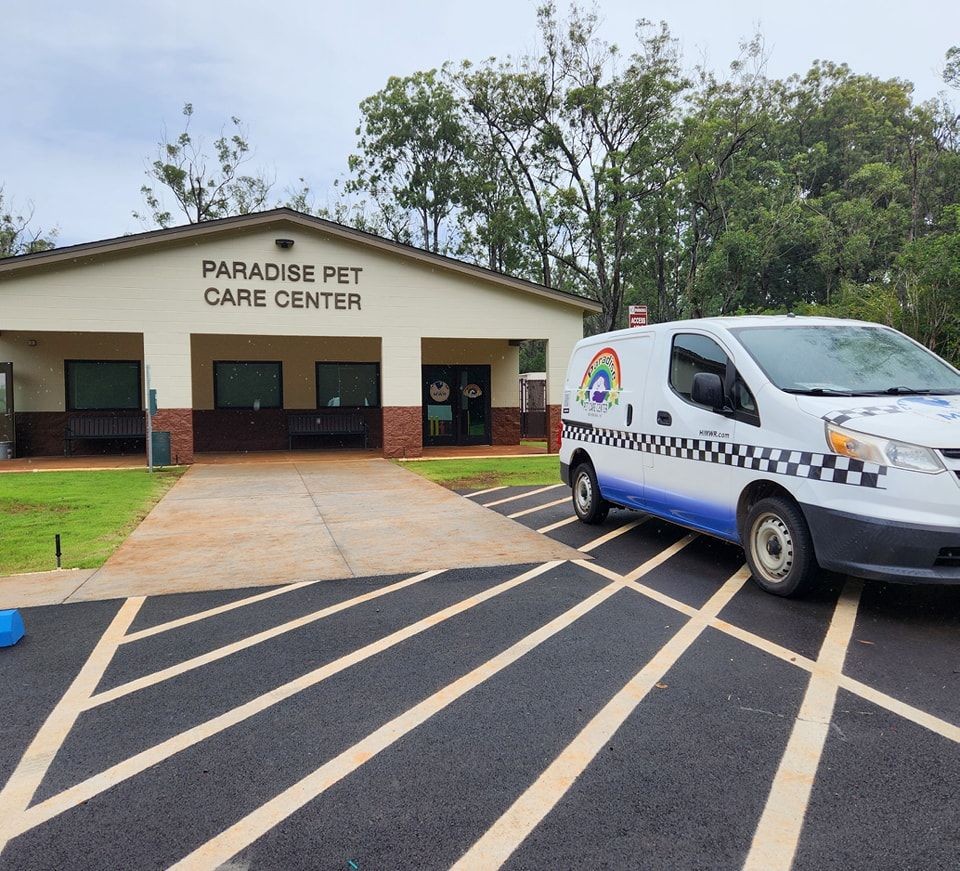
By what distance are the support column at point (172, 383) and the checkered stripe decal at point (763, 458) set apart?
11.4m

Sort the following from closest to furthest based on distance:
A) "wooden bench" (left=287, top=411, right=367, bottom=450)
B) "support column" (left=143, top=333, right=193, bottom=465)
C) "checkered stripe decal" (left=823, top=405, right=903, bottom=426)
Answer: "checkered stripe decal" (left=823, top=405, right=903, bottom=426) < "support column" (left=143, top=333, right=193, bottom=465) < "wooden bench" (left=287, top=411, right=367, bottom=450)

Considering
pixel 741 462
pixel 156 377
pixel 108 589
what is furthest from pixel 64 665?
pixel 156 377

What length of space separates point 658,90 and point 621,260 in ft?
22.5

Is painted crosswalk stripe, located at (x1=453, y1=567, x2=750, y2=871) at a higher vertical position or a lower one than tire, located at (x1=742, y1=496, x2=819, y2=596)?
lower

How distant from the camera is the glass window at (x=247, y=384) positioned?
19047 mm

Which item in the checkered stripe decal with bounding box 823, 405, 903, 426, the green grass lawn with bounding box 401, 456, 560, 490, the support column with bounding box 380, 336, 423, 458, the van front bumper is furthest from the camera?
the support column with bounding box 380, 336, 423, 458

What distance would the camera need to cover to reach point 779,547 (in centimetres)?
514

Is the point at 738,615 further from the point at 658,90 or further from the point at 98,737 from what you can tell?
the point at 658,90

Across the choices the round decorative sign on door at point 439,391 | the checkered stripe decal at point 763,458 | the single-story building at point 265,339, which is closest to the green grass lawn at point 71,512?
the single-story building at point 265,339

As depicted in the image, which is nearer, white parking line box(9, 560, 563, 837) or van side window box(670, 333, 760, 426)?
white parking line box(9, 560, 563, 837)

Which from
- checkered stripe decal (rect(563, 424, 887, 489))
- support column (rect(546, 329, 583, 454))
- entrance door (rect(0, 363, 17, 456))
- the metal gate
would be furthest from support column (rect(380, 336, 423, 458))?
checkered stripe decal (rect(563, 424, 887, 489))

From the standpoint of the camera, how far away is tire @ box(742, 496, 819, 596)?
485 centimetres

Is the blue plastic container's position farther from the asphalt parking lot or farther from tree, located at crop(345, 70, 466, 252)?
tree, located at crop(345, 70, 466, 252)

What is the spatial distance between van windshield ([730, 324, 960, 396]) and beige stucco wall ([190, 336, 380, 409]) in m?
14.4
